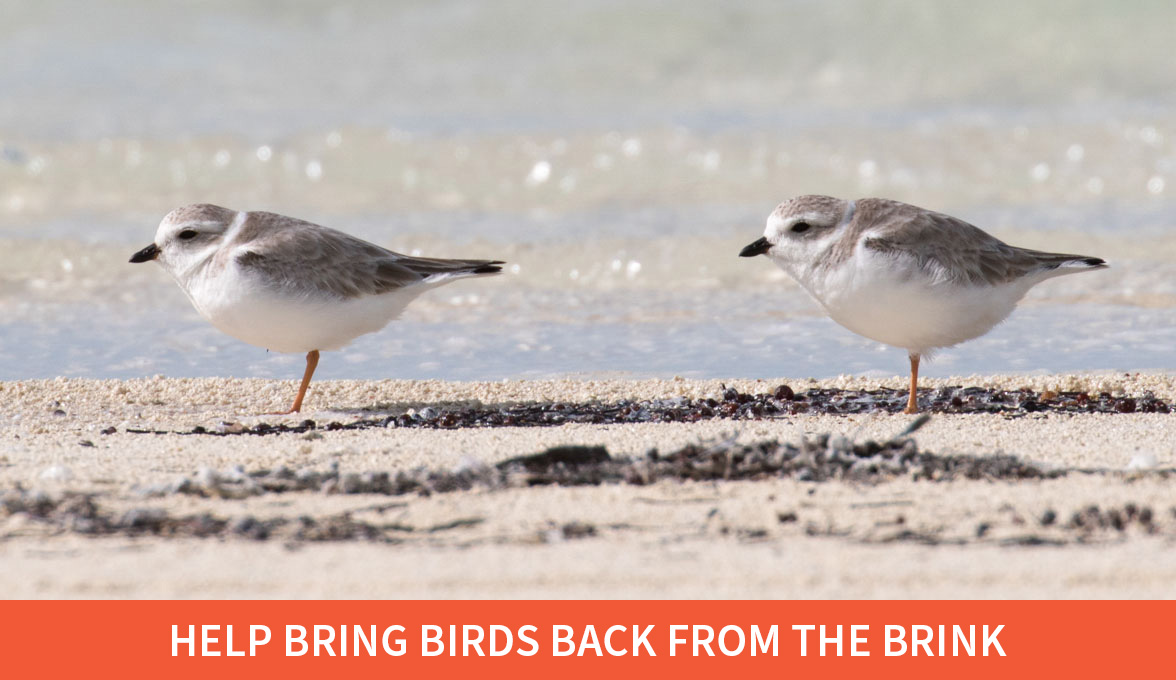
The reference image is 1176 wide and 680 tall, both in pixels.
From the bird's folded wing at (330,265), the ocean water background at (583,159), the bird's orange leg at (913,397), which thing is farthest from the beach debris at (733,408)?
the ocean water background at (583,159)

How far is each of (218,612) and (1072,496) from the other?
236 centimetres

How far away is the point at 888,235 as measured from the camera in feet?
18.1

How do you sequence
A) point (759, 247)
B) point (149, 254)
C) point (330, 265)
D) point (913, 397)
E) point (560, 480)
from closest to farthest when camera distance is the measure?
1. point (560, 480)
2. point (913, 397)
3. point (759, 247)
4. point (330, 265)
5. point (149, 254)

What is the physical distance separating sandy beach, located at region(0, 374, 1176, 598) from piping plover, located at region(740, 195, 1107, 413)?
681 mm

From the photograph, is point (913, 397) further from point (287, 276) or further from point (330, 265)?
point (287, 276)

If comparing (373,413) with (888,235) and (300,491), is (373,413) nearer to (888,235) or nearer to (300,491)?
(300,491)

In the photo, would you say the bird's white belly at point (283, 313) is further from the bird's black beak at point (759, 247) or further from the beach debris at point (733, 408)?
the bird's black beak at point (759, 247)

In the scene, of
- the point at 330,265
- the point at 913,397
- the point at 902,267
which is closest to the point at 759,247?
the point at 902,267

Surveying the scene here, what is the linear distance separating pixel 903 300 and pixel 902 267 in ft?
0.46

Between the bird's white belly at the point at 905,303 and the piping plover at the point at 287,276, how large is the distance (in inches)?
64.6

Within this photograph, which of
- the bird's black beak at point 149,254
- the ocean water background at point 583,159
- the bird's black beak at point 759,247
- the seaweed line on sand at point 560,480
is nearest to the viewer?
the seaweed line on sand at point 560,480

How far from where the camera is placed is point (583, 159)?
13.0m

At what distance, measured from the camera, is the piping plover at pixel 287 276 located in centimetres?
581

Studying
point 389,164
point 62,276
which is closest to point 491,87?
point 389,164
